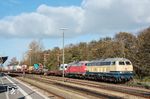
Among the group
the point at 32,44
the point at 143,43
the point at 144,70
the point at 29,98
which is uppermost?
the point at 32,44

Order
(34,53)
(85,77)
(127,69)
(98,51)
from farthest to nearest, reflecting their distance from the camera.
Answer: (34,53)
(98,51)
(85,77)
(127,69)

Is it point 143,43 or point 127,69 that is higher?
point 143,43

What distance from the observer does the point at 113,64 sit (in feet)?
157

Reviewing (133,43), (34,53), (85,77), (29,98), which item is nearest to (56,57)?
(34,53)

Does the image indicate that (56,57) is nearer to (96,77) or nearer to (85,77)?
(85,77)

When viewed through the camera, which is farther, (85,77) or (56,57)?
(56,57)

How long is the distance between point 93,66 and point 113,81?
911 centimetres

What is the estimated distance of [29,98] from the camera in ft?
85.8

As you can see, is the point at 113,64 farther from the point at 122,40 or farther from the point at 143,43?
the point at 122,40

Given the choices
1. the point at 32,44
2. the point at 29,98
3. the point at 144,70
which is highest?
the point at 32,44

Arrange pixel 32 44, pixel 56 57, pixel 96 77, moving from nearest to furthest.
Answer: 1. pixel 96 77
2. pixel 56 57
3. pixel 32 44

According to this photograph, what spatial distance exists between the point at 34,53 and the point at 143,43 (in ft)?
286

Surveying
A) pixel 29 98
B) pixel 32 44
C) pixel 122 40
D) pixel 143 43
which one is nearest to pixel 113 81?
pixel 143 43

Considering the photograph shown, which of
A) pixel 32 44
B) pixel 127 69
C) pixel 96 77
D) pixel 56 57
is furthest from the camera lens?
pixel 32 44
